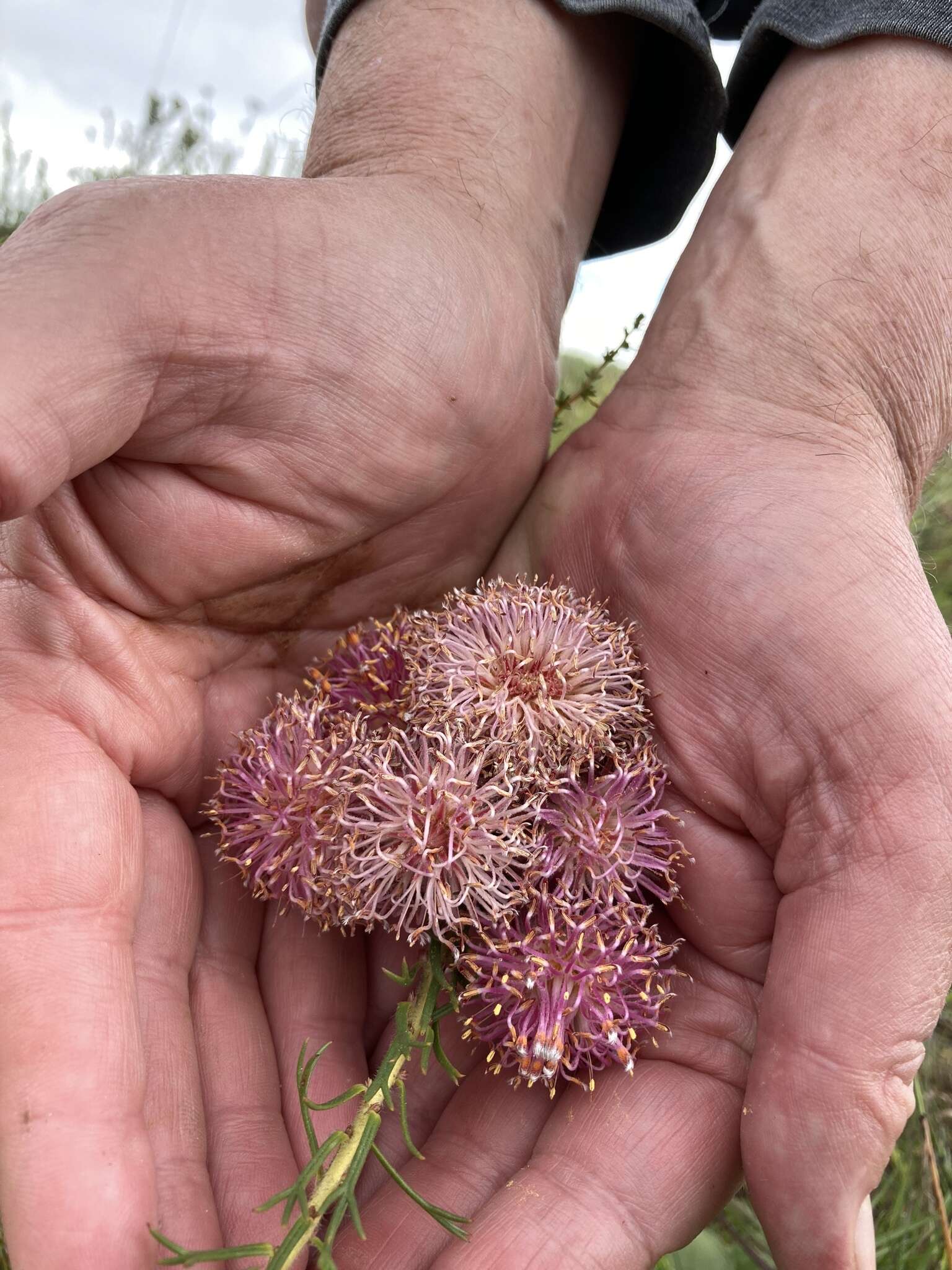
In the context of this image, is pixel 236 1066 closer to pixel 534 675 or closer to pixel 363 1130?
pixel 363 1130

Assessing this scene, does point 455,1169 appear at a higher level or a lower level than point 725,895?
lower

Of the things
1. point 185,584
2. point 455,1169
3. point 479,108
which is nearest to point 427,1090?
point 455,1169

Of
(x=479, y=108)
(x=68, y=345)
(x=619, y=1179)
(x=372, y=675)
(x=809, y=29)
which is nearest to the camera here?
(x=68, y=345)

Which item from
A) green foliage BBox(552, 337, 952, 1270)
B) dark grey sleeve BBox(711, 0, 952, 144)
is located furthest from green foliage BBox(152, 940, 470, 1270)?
dark grey sleeve BBox(711, 0, 952, 144)

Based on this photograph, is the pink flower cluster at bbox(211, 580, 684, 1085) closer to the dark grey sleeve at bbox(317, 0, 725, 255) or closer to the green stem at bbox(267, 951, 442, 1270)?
the green stem at bbox(267, 951, 442, 1270)

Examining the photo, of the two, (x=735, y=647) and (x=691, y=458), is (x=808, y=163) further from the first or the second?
(x=735, y=647)

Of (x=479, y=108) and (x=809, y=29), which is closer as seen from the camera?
(x=809, y=29)
